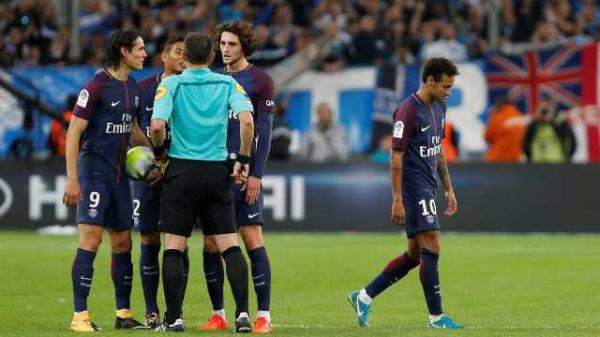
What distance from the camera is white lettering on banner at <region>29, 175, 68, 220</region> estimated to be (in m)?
24.9

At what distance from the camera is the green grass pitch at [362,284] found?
484 inches

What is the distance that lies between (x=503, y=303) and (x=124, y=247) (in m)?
4.38

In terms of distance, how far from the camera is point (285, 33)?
28.0m

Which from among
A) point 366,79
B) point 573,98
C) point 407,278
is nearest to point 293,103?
point 366,79

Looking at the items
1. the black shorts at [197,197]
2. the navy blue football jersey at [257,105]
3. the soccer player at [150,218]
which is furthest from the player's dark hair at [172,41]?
the black shorts at [197,197]

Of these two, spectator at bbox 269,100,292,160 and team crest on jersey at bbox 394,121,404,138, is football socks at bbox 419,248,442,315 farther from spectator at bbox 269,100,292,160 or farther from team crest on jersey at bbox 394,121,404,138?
spectator at bbox 269,100,292,160

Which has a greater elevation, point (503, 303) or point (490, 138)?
point (490, 138)

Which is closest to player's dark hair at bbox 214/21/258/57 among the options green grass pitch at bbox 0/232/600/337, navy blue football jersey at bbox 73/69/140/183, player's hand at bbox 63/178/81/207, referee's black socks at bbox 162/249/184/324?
navy blue football jersey at bbox 73/69/140/183

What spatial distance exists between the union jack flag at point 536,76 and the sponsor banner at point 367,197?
5.41ft

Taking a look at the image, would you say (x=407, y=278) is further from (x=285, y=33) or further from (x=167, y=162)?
(x=285, y=33)

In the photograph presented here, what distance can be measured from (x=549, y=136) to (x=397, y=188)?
43.8 ft

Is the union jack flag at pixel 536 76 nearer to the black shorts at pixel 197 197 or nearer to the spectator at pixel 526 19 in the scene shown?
the spectator at pixel 526 19

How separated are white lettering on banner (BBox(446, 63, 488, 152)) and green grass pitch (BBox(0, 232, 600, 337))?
7.88 ft

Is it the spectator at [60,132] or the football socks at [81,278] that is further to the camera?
the spectator at [60,132]
